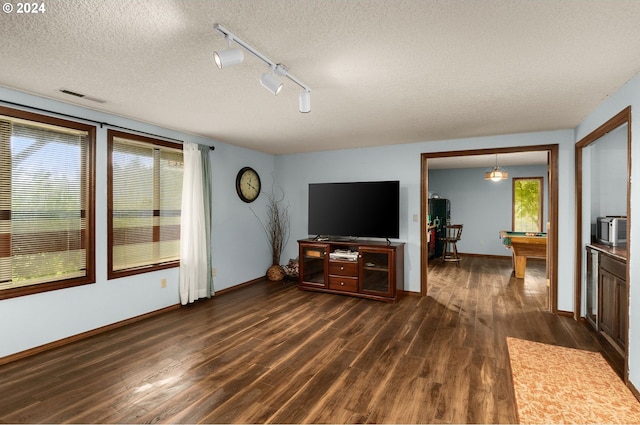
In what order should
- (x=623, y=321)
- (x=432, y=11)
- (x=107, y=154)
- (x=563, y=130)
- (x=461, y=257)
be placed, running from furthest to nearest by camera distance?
(x=461, y=257) < (x=563, y=130) < (x=107, y=154) < (x=623, y=321) < (x=432, y=11)

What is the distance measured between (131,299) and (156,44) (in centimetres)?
290

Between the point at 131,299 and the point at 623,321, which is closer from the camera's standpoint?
the point at 623,321

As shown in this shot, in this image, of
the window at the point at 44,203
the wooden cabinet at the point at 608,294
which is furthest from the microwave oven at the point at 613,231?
the window at the point at 44,203

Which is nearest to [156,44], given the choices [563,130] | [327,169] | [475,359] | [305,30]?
[305,30]

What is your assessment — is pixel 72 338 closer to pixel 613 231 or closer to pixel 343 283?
pixel 343 283

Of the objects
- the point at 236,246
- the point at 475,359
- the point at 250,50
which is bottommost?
the point at 475,359

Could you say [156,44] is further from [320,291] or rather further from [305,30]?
[320,291]

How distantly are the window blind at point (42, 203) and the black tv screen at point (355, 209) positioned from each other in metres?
3.11

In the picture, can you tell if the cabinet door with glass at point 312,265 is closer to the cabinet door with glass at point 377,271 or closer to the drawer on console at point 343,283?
the drawer on console at point 343,283

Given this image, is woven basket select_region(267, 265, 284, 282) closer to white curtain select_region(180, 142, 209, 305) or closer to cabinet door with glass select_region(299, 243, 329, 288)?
cabinet door with glass select_region(299, 243, 329, 288)

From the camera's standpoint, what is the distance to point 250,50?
1.99 meters

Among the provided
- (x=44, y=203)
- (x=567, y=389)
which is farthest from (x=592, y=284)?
(x=44, y=203)

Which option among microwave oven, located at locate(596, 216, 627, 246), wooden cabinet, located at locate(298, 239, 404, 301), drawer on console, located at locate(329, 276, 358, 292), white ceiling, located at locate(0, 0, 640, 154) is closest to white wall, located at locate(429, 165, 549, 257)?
wooden cabinet, located at locate(298, 239, 404, 301)

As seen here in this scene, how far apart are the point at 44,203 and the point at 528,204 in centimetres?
930
